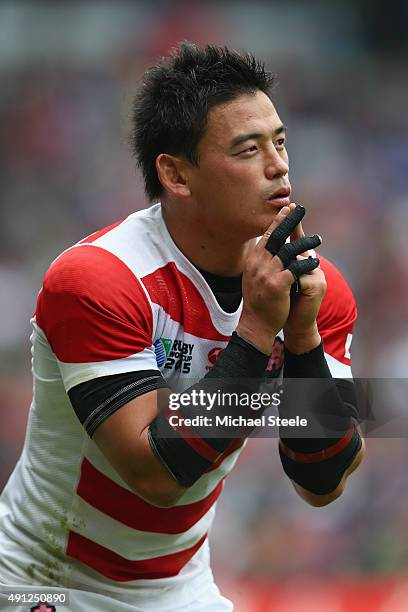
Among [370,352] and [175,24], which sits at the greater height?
[175,24]

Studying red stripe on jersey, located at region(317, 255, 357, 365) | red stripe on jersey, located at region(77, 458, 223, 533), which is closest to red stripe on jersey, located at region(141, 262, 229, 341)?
red stripe on jersey, located at region(317, 255, 357, 365)

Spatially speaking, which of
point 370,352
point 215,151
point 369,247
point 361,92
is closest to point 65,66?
point 361,92

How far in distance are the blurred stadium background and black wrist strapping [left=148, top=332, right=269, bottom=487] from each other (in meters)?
2.39

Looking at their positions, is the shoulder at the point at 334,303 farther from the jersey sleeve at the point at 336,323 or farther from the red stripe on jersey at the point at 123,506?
the red stripe on jersey at the point at 123,506

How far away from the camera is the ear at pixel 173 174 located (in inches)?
108

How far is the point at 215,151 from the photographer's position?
265 cm

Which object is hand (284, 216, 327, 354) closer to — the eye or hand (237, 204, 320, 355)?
hand (237, 204, 320, 355)

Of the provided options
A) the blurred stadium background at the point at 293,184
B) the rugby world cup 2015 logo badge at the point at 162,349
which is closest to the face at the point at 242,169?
the rugby world cup 2015 logo badge at the point at 162,349

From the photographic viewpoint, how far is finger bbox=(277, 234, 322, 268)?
94.2 inches

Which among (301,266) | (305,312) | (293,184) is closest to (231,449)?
(305,312)

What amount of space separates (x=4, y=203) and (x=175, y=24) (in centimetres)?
198

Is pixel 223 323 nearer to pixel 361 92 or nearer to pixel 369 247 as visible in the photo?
pixel 369 247

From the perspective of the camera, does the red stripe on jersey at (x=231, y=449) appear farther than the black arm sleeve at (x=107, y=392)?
Yes

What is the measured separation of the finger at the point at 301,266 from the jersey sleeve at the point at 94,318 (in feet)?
1.26
